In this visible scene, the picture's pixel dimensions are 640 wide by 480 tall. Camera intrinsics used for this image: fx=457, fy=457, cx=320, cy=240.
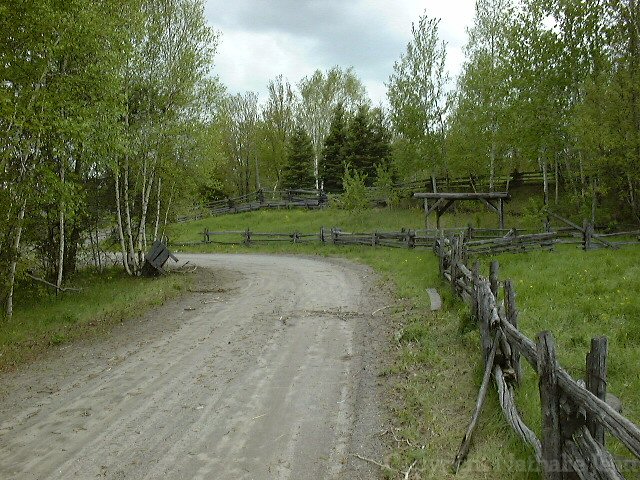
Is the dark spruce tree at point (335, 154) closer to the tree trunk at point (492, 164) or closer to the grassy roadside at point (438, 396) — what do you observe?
the tree trunk at point (492, 164)

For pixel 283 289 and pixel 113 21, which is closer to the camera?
pixel 113 21

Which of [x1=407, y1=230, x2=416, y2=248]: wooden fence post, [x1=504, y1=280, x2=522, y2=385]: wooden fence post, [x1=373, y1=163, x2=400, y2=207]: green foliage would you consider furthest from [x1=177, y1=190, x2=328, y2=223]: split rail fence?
[x1=504, y1=280, x2=522, y2=385]: wooden fence post

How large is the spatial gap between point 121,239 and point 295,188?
29.1 meters

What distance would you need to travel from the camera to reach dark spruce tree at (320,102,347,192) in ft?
131

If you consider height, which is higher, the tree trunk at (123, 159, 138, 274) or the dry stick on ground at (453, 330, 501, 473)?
the tree trunk at (123, 159, 138, 274)

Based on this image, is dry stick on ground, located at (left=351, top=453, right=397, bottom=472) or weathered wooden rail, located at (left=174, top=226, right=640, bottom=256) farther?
weathered wooden rail, located at (left=174, top=226, right=640, bottom=256)

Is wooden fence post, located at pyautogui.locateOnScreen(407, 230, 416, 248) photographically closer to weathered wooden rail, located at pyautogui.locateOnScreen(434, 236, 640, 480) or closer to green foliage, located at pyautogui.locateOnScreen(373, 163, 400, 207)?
green foliage, located at pyautogui.locateOnScreen(373, 163, 400, 207)

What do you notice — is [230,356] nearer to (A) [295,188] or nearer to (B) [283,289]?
(B) [283,289]

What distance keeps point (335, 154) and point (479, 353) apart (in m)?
35.2

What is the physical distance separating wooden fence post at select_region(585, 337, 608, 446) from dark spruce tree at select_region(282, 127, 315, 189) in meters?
39.3

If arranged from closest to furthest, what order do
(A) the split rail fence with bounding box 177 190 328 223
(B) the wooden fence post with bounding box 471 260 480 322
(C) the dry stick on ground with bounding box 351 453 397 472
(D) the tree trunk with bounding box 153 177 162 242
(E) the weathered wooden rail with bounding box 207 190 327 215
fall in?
(C) the dry stick on ground with bounding box 351 453 397 472 < (B) the wooden fence post with bounding box 471 260 480 322 < (D) the tree trunk with bounding box 153 177 162 242 < (A) the split rail fence with bounding box 177 190 328 223 < (E) the weathered wooden rail with bounding box 207 190 327 215

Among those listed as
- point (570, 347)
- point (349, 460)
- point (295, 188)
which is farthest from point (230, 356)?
point (295, 188)

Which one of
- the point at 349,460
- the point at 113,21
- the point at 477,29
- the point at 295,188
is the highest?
the point at 477,29

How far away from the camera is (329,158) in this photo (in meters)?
41.8
